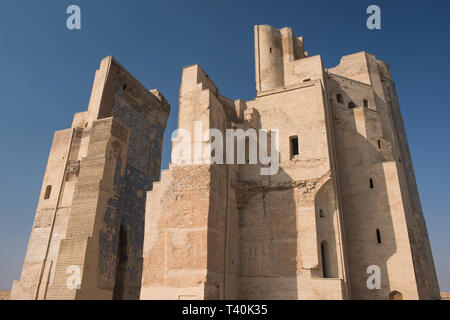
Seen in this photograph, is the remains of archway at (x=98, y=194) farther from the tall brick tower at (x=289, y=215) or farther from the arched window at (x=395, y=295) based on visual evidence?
the arched window at (x=395, y=295)

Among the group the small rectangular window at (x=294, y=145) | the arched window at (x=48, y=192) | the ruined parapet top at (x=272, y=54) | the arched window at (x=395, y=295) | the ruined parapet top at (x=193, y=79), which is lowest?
the arched window at (x=395, y=295)

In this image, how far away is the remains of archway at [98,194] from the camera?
6.91 m

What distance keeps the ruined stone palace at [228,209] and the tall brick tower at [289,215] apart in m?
0.04

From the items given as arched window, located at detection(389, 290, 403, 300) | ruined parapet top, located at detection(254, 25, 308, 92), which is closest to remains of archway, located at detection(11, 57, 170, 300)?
ruined parapet top, located at detection(254, 25, 308, 92)

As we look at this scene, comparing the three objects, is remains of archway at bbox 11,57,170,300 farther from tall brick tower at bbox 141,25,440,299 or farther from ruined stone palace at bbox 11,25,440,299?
tall brick tower at bbox 141,25,440,299

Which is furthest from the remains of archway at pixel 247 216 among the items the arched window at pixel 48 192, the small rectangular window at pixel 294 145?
the arched window at pixel 48 192

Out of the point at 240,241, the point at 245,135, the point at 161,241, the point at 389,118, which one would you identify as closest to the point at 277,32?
the point at 389,118

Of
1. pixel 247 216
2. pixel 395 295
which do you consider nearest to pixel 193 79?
pixel 247 216

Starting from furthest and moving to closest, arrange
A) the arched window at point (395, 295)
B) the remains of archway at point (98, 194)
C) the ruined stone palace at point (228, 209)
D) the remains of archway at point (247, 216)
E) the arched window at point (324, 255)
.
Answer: the arched window at point (395, 295)
the arched window at point (324, 255)
the remains of archway at point (247, 216)
the ruined stone palace at point (228, 209)
the remains of archway at point (98, 194)

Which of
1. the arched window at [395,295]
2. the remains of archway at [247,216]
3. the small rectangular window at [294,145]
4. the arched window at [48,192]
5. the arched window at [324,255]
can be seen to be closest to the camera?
the remains of archway at [247,216]

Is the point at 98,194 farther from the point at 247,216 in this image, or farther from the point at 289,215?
the point at 289,215

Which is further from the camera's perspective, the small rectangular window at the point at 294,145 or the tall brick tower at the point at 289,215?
the small rectangular window at the point at 294,145

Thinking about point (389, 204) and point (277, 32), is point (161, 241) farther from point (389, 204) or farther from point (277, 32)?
point (277, 32)
